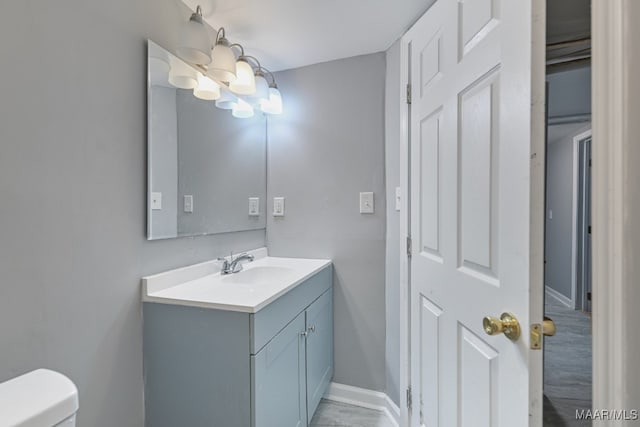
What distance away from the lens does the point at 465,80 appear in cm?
95

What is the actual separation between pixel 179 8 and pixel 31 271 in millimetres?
1234

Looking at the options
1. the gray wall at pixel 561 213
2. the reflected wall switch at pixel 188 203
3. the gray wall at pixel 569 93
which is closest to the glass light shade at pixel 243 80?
the reflected wall switch at pixel 188 203

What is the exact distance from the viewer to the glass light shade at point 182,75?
1.31 meters

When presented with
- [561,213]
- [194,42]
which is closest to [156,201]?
[194,42]

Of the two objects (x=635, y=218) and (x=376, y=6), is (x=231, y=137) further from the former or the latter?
(x=635, y=218)

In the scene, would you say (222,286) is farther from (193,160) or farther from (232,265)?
(193,160)

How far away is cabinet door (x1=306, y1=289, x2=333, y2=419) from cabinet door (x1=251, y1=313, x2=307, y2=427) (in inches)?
3.1

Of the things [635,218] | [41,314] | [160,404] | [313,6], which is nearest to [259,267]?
[160,404]

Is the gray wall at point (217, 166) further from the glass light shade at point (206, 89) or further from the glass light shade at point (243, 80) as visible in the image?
the glass light shade at point (243, 80)

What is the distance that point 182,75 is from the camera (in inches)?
53.6

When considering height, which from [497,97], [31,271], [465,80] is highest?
[465,80]

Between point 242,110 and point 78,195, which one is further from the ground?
point 242,110

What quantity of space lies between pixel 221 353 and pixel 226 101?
132 cm

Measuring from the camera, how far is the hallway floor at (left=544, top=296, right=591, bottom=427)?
1647mm
